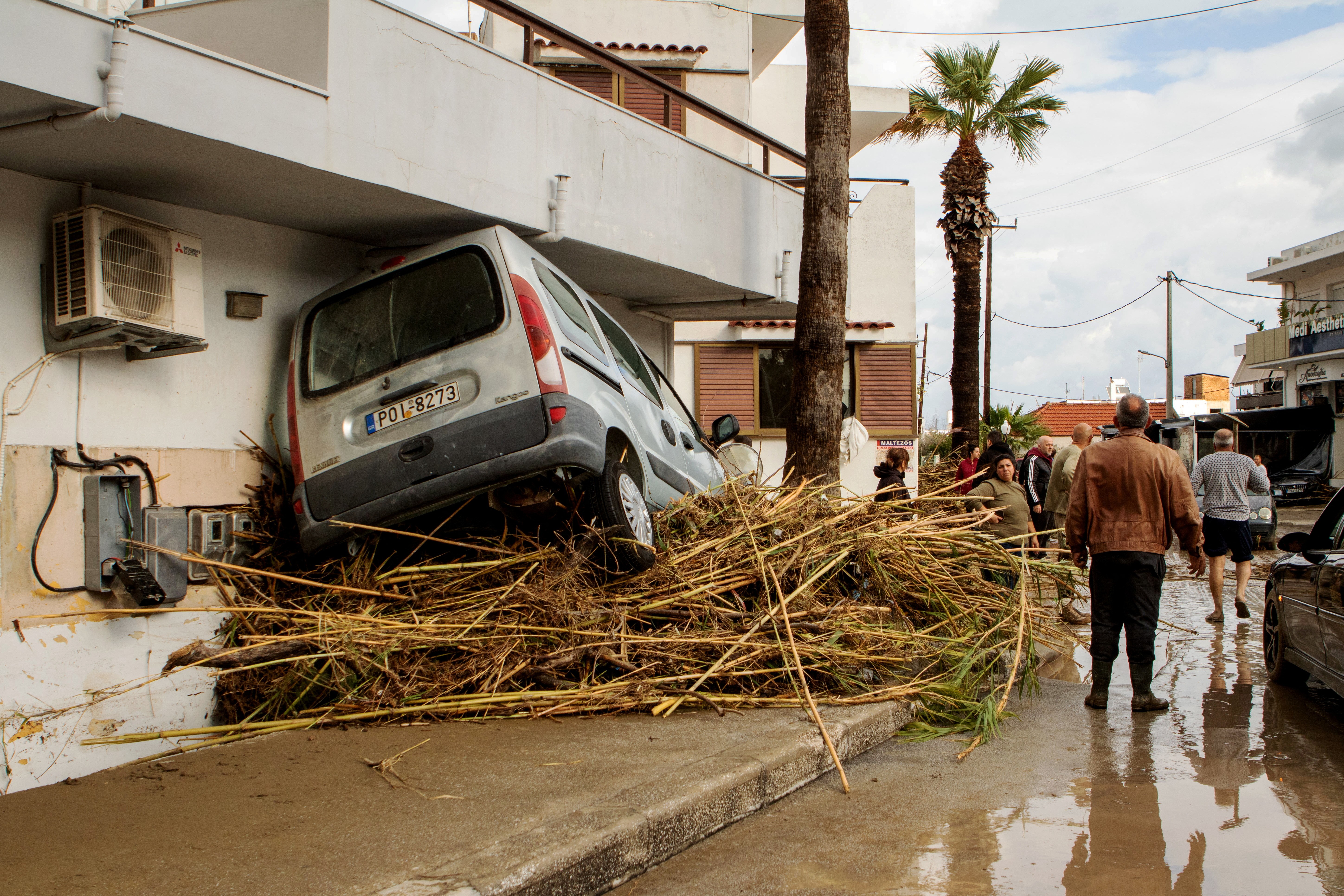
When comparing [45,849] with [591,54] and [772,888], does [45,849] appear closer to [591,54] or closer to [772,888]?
[772,888]

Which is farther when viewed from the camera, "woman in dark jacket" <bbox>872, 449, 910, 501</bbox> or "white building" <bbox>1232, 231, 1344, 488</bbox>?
"white building" <bbox>1232, 231, 1344, 488</bbox>

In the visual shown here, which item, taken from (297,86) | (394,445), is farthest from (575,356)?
(297,86)

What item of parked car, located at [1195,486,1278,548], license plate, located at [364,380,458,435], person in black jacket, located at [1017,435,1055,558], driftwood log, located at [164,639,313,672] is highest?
license plate, located at [364,380,458,435]

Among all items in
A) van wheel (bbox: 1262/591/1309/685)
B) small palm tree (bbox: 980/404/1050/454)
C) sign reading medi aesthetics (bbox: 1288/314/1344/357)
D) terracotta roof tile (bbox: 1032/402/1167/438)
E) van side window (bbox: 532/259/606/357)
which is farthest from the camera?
terracotta roof tile (bbox: 1032/402/1167/438)

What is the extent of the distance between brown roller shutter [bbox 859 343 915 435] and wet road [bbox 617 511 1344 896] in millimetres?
12107

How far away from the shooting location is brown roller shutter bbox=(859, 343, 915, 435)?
18188mm

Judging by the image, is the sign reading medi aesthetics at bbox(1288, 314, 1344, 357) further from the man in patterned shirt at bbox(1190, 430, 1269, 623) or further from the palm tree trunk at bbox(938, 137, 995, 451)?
the man in patterned shirt at bbox(1190, 430, 1269, 623)

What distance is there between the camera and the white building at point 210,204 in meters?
4.66

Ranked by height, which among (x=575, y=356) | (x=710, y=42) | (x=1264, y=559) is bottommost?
(x=1264, y=559)

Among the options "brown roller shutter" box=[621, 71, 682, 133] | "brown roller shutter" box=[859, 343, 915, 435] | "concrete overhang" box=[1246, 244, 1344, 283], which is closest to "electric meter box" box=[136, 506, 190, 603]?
"brown roller shutter" box=[621, 71, 682, 133]

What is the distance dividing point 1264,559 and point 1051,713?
1229 cm

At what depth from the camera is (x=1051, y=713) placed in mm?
6105

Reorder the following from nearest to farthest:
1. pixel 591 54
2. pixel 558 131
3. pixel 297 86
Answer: pixel 297 86, pixel 558 131, pixel 591 54

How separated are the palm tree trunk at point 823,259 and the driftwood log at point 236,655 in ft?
17.0
